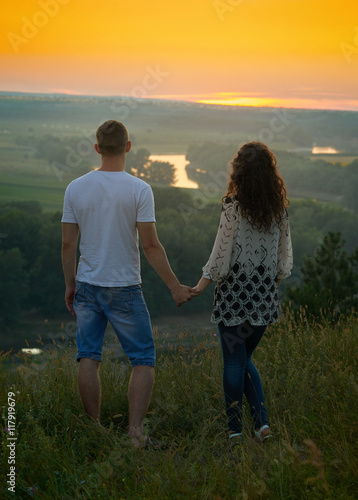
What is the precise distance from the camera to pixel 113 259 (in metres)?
2.94

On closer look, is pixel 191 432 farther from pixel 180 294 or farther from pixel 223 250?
pixel 223 250

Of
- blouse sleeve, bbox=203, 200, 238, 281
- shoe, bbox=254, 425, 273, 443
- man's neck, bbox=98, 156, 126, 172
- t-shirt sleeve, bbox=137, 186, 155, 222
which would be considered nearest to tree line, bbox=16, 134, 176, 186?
man's neck, bbox=98, 156, 126, 172

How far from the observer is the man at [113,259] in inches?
115

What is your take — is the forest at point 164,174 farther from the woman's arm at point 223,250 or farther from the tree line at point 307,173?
the woman's arm at point 223,250

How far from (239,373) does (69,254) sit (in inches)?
43.3

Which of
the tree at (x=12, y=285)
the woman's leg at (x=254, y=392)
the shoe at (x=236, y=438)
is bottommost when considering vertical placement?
the tree at (x=12, y=285)

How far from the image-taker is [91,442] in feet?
9.64

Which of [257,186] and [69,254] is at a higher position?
[257,186]

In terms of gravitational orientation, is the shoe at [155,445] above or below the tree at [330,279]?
below

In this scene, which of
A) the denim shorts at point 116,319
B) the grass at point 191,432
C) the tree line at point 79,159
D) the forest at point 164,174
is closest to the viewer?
the grass at point 191,432

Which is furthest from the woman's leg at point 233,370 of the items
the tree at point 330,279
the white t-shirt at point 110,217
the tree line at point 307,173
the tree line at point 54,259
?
the tree line at point 307,173

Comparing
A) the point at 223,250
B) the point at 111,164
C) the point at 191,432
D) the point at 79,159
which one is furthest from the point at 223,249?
the point at 79,159

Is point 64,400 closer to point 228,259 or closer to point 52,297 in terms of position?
point 228,259

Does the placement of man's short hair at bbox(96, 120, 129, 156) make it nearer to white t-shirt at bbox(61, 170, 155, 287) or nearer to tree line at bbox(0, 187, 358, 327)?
white t-shirt at bbox(61, 170, 155, 287)
